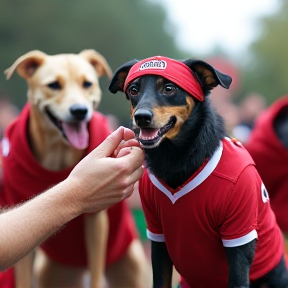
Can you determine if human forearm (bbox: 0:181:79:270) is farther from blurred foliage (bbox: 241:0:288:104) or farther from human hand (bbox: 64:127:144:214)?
blurred foliage (bbox: 241:0:288:104)

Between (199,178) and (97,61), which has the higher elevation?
(199,178)

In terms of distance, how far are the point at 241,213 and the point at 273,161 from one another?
2479 mm

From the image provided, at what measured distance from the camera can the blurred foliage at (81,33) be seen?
27.1 metres

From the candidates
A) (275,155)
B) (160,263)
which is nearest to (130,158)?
(160,263)

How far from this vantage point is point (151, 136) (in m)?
3.35

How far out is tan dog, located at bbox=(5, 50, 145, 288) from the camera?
525cm

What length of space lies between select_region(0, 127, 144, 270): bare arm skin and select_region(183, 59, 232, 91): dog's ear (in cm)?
52

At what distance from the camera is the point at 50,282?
612 centimetres

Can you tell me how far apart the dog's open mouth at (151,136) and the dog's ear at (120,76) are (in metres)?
0.47

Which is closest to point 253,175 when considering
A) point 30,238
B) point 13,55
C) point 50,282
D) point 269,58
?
point 30,238

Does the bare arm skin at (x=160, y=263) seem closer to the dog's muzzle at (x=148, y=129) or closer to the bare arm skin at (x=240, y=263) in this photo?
the bare arm skin at (x=240, y=263)

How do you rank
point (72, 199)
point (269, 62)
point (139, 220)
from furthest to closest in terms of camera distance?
point (269, 62)
point (139, 220)
point (72, 199)

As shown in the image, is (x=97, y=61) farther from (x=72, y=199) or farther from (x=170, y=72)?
(x=72, y=199)

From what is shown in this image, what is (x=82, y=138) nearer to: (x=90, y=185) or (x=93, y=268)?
(x=93, y=268)
